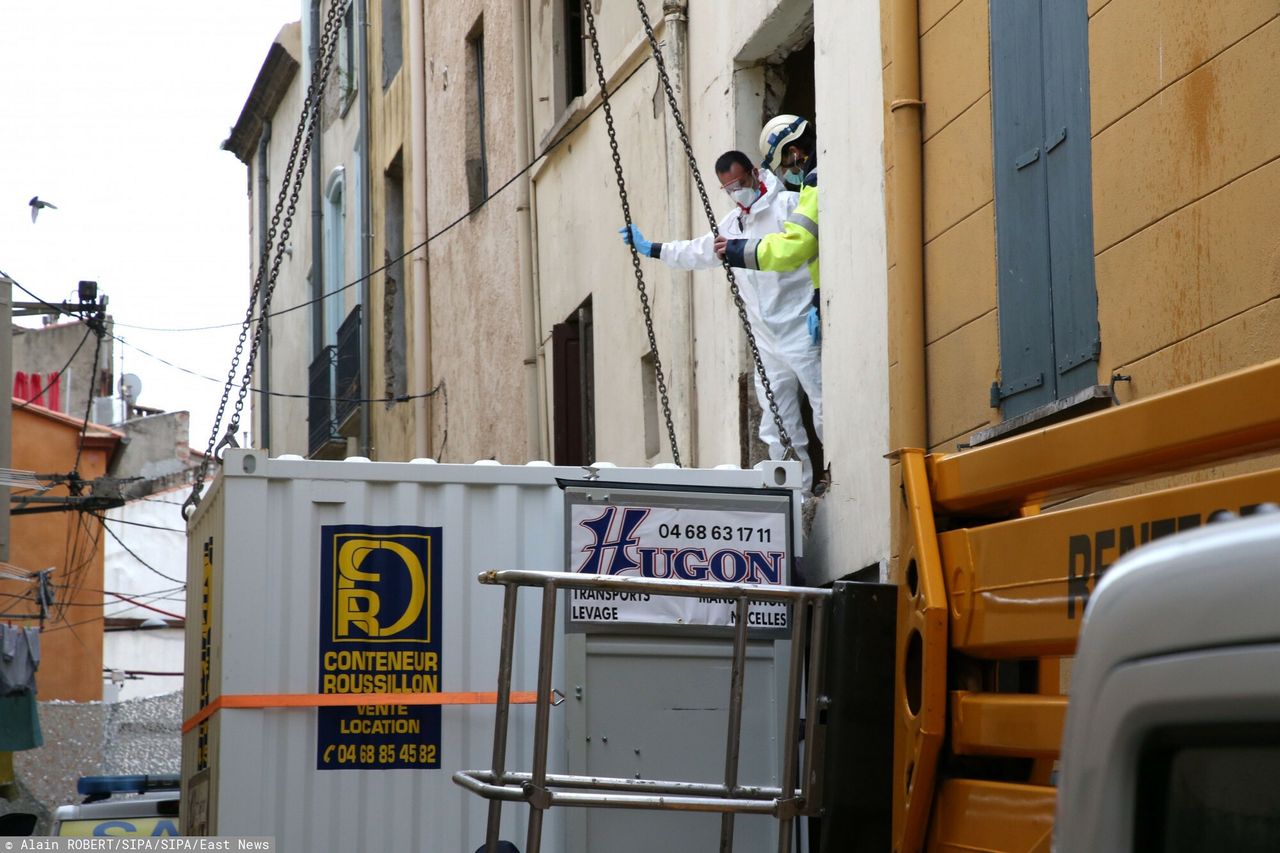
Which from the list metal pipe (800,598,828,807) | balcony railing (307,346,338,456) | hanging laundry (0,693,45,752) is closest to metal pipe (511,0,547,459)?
balcony railing (307,346,338,456)

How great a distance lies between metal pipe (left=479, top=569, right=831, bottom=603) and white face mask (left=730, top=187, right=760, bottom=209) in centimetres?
526

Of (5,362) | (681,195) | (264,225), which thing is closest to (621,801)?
(681,195)

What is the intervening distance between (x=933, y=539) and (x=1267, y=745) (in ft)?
5.07

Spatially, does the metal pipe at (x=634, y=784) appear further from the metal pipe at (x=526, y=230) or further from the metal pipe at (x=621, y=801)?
the metal pipe at (x=526, y=230)

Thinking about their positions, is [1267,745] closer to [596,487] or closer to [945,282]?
[596,487]

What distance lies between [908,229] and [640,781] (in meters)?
4.20

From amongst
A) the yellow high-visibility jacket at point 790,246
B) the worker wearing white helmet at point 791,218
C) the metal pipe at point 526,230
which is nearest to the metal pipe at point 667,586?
the worker wearing white helmet at point 791,218

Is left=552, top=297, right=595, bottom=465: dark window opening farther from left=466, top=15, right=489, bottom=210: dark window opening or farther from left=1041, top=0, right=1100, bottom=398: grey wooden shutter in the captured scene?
left=1041, top=0, right=1100, bottom=398: grey wooden shutter

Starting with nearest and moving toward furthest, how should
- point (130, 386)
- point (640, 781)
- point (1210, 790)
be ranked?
1. point (1210, 790)
2. point (640, 781)
3. point (130, 386)

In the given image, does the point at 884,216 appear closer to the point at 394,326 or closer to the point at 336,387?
the point at 394,326

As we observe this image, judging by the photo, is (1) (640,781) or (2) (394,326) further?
(2) (394,326)

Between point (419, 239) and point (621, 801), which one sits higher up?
point (419, 239)

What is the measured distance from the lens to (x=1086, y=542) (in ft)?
8.52

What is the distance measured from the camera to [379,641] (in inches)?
265
